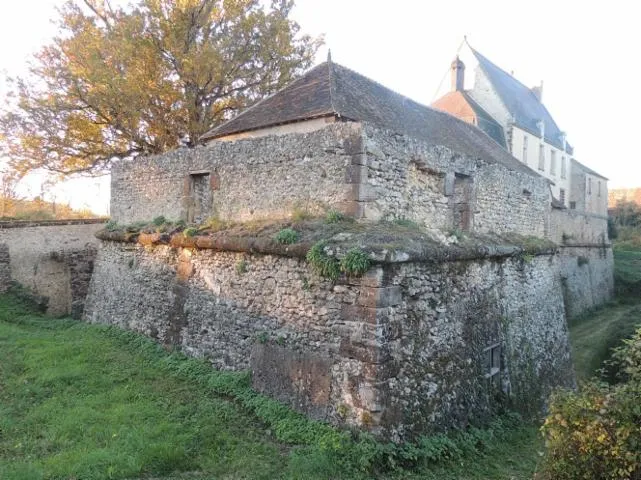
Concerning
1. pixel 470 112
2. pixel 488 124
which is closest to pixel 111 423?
pixel 470 112

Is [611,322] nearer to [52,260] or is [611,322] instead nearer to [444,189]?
[444,189]

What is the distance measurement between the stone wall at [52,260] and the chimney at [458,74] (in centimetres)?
1931

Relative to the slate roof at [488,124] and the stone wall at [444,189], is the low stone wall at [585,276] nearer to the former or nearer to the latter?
the slate roof at [488,124]

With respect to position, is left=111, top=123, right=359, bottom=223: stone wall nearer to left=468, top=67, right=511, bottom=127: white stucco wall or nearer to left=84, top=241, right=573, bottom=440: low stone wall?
left=84, top=241, right=573, bottom=440: low stone wall

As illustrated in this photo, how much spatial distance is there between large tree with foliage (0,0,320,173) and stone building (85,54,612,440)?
4.72 m

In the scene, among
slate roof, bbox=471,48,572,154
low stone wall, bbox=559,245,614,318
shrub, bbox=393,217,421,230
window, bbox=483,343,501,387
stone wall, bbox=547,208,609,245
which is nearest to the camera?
shrub, bbox=393,217,421,230

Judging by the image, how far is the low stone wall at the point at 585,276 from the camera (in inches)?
778

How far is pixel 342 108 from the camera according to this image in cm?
1018

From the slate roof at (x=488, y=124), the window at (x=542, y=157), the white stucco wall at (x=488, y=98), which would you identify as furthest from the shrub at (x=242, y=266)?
the window at (x=542, y=157)

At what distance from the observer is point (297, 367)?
6.83 metres

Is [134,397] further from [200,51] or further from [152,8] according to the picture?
[152,8]

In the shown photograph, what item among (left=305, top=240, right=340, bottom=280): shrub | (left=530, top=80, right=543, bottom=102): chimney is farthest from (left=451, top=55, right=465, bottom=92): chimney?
(left=305, top=240, right=340, bottom=280): shrub

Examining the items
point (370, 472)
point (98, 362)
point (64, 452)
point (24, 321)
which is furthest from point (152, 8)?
point (370, 472)

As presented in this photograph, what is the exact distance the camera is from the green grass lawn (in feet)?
17.8
